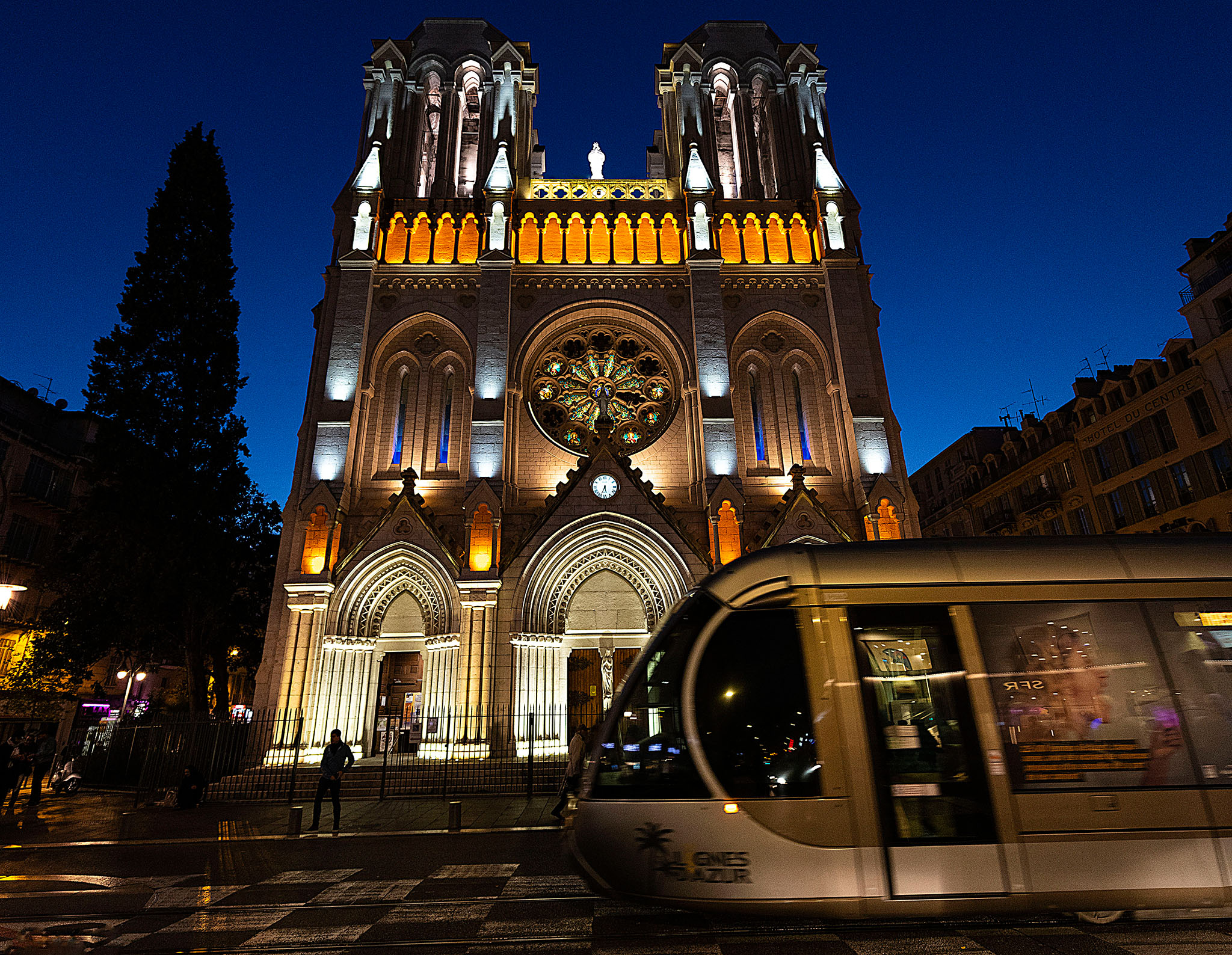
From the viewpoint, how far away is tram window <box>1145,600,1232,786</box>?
4832 mm

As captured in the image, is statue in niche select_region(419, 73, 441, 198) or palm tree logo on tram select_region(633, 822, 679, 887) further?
statue in niche select_region(419, 73, 441, 198)

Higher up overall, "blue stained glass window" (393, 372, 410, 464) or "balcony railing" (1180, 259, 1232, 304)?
"balcony railing" (1180, 259, 1232, 304)

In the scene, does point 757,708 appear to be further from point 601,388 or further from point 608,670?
point 601,388

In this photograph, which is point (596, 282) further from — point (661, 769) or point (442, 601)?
point (661, 769)

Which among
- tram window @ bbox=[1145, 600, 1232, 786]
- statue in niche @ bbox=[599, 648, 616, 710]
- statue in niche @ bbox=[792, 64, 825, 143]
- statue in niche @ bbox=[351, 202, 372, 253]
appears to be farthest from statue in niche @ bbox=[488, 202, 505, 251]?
tram window @ bbox=[1145, 600, 1232, 786]

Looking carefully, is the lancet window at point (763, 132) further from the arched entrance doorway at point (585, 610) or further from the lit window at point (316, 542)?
the lit window at point (316, 542)

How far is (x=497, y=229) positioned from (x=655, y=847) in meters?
22.0

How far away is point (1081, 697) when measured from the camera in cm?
496

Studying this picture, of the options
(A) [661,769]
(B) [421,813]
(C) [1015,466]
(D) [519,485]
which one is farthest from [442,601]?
(C) [1015,466]

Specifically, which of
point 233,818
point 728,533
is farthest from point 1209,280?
point 233,818

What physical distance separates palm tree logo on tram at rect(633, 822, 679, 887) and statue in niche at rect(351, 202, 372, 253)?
72.9 feet

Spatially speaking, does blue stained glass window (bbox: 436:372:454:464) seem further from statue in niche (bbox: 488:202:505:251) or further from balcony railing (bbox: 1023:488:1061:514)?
balcony railing (bbox: 1023:488:1061:514)

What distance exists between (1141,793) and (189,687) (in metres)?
22.4

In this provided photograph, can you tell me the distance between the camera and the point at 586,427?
21.9 meters
